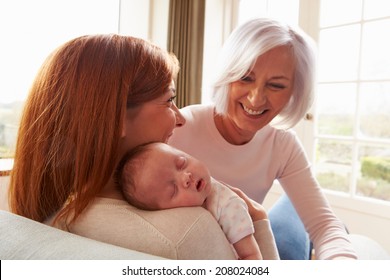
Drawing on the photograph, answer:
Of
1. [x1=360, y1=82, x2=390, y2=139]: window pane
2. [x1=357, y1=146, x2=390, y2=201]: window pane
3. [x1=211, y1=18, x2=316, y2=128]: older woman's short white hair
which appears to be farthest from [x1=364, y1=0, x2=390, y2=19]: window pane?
[x1=211, y1=18, x2=316, y2=128]: older woman's short white hair

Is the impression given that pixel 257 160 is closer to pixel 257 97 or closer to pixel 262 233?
pixel 257 97

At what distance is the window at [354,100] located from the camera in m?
2.39

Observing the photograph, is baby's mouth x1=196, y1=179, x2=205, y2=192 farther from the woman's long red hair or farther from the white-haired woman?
the white-haired woman

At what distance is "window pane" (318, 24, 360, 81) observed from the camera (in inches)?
98.7

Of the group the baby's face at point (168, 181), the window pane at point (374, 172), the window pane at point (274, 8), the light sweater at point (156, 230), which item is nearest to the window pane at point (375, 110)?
the window pane at point (374, 172)

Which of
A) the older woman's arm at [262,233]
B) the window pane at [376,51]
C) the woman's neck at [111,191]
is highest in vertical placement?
the window pane at [376,51]

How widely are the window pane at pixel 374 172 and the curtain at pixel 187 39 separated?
144 centimetres

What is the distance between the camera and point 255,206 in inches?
34.9

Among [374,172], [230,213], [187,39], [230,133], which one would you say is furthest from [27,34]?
[374,172]

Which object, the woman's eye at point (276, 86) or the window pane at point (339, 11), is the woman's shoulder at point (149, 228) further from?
the window pane at point (339, 11)

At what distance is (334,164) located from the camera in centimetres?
265

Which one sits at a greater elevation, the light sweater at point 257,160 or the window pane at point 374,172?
the light sweater at point 257,160
